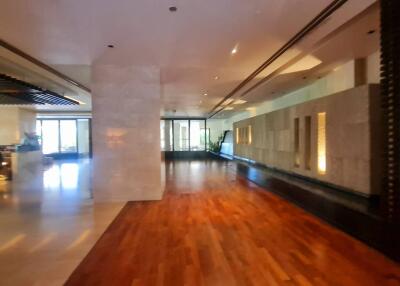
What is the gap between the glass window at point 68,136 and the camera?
20391 millimetres

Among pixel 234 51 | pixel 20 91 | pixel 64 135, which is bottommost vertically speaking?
pixel 64 135

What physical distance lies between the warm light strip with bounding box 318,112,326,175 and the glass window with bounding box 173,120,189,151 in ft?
51.9

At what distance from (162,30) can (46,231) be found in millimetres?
3637

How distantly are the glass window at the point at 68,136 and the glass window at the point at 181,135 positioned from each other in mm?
7706

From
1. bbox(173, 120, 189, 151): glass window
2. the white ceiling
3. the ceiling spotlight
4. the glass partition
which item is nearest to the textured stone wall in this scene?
the white ceiling

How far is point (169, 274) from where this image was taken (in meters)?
2.88

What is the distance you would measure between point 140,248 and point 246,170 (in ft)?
21.4

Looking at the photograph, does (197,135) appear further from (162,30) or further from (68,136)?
(162,30)

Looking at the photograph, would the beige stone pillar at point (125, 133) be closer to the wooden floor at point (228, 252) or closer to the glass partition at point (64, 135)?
the wooden floor at point (228, 252)

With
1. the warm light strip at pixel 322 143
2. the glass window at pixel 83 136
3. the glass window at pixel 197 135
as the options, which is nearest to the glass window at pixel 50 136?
the glass window at pixel 83 136

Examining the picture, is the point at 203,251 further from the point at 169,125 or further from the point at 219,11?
the point at 169,125

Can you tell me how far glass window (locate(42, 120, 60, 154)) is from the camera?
66.0 feet

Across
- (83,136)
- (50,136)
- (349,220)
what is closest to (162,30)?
(349,220)

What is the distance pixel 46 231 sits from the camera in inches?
166
